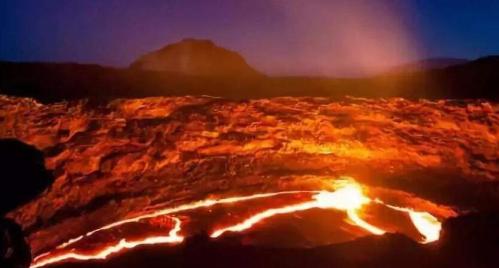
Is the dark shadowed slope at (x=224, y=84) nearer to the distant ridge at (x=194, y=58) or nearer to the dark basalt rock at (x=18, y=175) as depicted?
the dark basalt rock at (x=18, y=175)

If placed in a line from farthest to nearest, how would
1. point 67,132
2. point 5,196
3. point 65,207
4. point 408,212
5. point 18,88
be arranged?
point 408,212
point 65,207
point 67,132
point 18,88
point 5,196

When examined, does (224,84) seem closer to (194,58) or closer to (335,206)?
(335,206)

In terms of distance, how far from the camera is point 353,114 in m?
7.16

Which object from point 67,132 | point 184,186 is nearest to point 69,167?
point 67,132

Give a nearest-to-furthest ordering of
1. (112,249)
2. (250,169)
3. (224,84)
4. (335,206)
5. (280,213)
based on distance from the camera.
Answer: (112,249)
(224,84)
(280,213)
(335,206)
(250,169)

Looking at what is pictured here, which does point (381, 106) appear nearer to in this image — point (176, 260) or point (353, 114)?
point (353, 114)

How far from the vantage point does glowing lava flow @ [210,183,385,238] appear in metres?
7.20

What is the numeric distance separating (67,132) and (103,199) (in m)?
1.31

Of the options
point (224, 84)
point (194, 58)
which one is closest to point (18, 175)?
point (224, 84)

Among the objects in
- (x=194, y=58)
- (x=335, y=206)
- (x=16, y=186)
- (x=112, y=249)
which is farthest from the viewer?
(x=194, y=58)

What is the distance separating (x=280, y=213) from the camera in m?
7.73

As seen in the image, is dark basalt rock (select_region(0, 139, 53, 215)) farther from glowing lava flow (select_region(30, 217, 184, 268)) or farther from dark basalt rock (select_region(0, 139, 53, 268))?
glowing lava flow (select_region(30, 217, 184, 268))

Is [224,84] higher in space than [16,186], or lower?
higher

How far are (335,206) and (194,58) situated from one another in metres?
9.43
